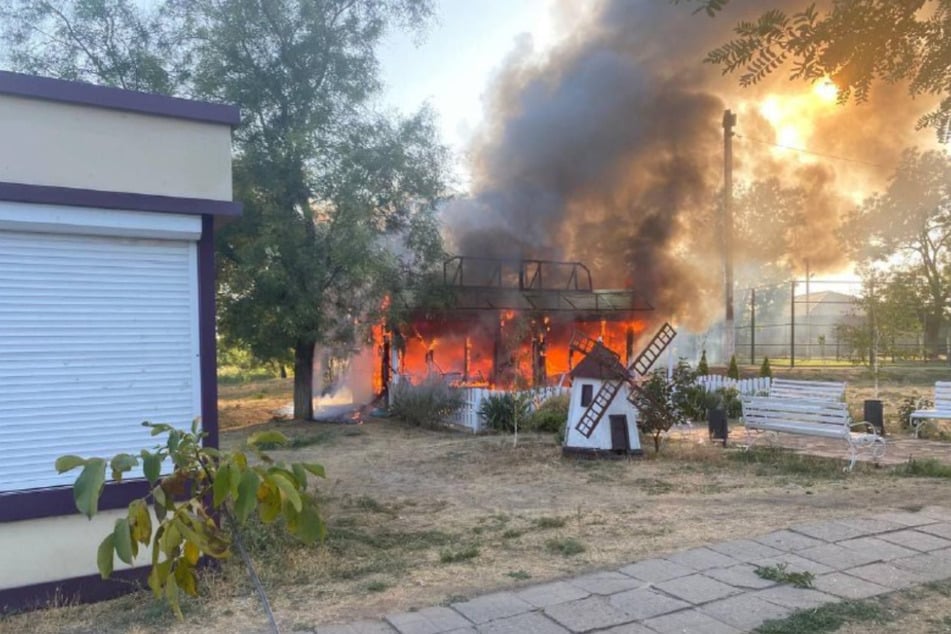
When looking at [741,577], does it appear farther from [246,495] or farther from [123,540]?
[123,540]

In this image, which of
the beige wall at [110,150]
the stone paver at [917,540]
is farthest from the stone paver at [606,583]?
the beige wall at [110,150]

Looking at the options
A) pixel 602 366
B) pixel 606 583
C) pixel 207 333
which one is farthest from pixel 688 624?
pixel 602 366

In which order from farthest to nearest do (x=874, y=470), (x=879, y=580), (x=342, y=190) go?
(x=342, y=190) < (x=874, y=470) < (x=879, y=580)

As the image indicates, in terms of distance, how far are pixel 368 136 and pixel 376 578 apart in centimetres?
1072

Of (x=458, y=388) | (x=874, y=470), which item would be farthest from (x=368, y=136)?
(x=874, y=470)

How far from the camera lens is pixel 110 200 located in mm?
4359

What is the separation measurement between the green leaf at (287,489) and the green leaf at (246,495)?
5cm

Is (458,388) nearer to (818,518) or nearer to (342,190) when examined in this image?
(342,190)

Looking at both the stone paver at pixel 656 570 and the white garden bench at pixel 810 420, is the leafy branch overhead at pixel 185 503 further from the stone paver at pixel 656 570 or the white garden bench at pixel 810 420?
the white garden bench at pixel 810 420

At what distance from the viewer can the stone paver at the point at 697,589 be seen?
12.6 feet

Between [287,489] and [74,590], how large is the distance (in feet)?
10.2

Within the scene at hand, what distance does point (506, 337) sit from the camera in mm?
17000

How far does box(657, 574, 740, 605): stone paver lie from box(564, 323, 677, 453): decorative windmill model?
4.83 m

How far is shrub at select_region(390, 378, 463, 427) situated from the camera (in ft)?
43.5
